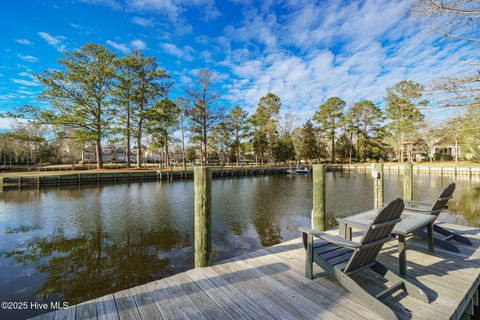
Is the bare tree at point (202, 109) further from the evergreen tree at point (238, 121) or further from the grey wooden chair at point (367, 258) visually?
the grey wooden chair at point (367, 258)

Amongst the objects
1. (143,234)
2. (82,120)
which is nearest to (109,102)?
(82,120)

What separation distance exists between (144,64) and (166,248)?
25074 mm

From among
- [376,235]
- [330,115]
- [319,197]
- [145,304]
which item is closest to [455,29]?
[319,197]

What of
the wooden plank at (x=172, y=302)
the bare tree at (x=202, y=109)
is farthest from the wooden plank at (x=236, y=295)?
the bare tree at (x=202, y=109)

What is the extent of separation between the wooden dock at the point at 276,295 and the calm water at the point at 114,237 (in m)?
2.02

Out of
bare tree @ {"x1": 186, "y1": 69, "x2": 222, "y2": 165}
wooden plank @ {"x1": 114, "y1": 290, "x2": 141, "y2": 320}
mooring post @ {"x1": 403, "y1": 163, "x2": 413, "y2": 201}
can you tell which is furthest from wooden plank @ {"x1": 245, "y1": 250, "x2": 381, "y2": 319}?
bare tree @ {"x1": 186, "y1": 69, "x2": 222, "y2": 165}

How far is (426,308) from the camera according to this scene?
→ 1.93 meters

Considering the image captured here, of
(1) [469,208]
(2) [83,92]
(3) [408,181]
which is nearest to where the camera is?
(3) [408,181]

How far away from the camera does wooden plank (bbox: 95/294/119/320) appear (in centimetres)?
189

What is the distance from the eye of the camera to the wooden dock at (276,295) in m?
1.90

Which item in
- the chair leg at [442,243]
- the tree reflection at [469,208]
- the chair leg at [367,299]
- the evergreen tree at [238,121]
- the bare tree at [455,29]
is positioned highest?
the evergreen tree at [238,121]

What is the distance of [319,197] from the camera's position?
4.26 m

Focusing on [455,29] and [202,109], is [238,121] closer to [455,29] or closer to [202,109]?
[202,109]

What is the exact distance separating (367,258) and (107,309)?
258 centimetres
